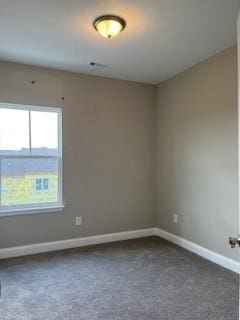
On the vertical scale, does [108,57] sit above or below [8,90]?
above

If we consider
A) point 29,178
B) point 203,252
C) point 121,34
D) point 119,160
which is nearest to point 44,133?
point 29,178

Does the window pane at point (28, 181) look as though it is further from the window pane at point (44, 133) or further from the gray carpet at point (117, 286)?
the gray carpet at point (117, 286)

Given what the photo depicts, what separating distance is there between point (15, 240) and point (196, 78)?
344cm

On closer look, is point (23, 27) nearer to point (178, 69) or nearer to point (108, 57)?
point (108, 57)

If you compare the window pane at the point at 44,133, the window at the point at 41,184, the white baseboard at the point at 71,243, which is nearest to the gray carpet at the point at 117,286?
the white baseboard at the point at 71,243

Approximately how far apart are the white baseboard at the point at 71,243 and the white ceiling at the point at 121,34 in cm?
259

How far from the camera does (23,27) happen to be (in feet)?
9.06

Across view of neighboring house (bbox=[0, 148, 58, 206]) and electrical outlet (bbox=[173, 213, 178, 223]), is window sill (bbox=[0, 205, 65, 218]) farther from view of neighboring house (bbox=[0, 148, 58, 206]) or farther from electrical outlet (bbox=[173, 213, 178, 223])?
electrical outlet (bbox=[173, 213, 178, 223])

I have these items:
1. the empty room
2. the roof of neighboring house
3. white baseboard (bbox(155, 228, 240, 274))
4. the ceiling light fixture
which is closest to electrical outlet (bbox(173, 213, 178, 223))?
the empty room

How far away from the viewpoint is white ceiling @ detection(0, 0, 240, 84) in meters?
2.41

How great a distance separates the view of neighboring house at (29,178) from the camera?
12.1ft

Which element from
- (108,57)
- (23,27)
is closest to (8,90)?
(23,27)

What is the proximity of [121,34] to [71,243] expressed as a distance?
9.77ft

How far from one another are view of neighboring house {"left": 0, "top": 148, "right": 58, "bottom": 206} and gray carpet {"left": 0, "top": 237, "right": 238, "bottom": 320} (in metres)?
0.82
